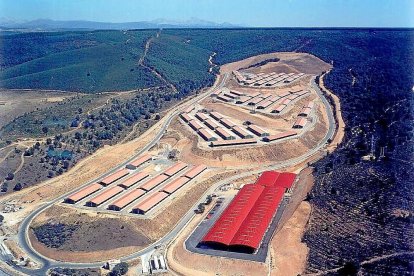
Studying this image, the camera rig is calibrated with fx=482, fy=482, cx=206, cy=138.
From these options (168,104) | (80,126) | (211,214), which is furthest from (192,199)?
(168,104)

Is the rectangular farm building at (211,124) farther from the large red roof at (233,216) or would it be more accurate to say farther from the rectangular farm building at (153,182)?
the large red roof at (233,216)

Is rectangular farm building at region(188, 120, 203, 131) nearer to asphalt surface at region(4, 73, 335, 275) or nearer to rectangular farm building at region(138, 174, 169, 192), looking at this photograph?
asphalt surface at region(4, 73, 335, 275)

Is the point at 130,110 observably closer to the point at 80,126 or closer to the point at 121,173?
the point at 80,126

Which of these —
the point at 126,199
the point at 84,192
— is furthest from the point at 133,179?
the point at 126,199

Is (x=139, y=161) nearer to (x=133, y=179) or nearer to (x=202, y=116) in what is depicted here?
(x=133, y=179)

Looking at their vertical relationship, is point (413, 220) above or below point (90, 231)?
above

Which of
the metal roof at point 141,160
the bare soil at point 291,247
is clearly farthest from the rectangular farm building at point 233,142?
the bare soil at point 291,247
